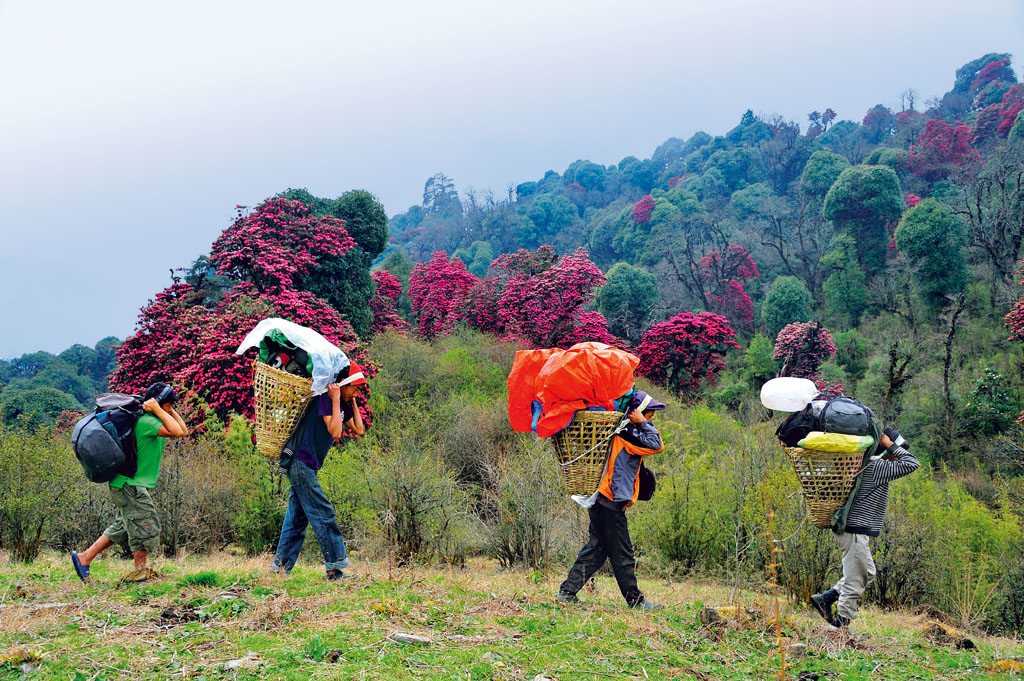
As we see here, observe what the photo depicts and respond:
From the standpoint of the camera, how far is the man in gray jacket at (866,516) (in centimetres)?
498

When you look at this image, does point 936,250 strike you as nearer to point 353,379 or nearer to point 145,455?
point 353,379

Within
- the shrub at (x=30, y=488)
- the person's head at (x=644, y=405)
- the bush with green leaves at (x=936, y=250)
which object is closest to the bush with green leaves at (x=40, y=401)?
the shrub at (x=30, y=488)

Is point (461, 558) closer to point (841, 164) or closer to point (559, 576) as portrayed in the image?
point (559, 576)

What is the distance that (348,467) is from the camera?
953 cm

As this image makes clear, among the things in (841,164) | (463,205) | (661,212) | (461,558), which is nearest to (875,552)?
(461,558)

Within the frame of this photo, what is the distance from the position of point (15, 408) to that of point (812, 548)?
76.1ft

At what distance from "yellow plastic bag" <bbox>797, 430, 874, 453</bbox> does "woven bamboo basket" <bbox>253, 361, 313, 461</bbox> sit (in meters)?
3.67

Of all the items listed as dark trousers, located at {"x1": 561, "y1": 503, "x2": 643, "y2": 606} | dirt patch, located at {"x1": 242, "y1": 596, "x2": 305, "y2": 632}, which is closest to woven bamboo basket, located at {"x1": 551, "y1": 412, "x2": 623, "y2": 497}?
dark trousers, located at {"x1": 561, "y1": 503, "x2": 643, "y2": 606}

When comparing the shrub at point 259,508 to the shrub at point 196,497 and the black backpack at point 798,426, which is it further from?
the black backpack at point 798,426

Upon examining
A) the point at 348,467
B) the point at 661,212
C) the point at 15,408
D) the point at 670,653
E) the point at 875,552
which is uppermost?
the point at 661,212

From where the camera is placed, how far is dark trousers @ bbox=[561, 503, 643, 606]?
5.39 m

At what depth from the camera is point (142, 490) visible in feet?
18.8

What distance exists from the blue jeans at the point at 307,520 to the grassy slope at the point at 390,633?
207 mm

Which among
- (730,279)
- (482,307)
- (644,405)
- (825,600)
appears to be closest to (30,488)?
(644,405)
